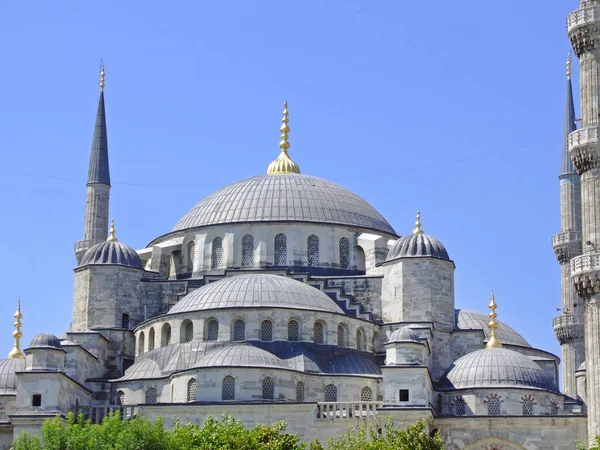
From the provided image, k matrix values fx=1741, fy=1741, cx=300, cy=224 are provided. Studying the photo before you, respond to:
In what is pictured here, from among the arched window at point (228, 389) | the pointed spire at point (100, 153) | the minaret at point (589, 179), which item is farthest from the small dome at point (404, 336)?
the pointed spire at point (100, 153)

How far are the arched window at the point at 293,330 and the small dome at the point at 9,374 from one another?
803 cm

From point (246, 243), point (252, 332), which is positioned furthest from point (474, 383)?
point (246, 243)

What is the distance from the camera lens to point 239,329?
52.2 metres

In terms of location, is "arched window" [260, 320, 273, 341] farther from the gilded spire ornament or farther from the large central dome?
the gilded spire ornament

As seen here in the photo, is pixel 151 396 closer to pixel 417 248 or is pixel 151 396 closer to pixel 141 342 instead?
pixel 141 342

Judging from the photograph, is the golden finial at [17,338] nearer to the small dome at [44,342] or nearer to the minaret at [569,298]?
the small dome at [44,342]

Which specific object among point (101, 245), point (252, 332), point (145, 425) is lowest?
point (145, 425)

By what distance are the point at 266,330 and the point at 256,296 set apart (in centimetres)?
109

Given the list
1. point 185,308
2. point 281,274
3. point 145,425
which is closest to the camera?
point 145,425

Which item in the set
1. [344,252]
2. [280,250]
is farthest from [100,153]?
[344,252]

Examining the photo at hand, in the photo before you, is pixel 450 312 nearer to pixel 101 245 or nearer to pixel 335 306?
pixel 335 306

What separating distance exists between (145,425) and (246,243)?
1507cm

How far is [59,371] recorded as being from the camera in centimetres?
4953

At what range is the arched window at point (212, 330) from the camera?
52.3 metres
